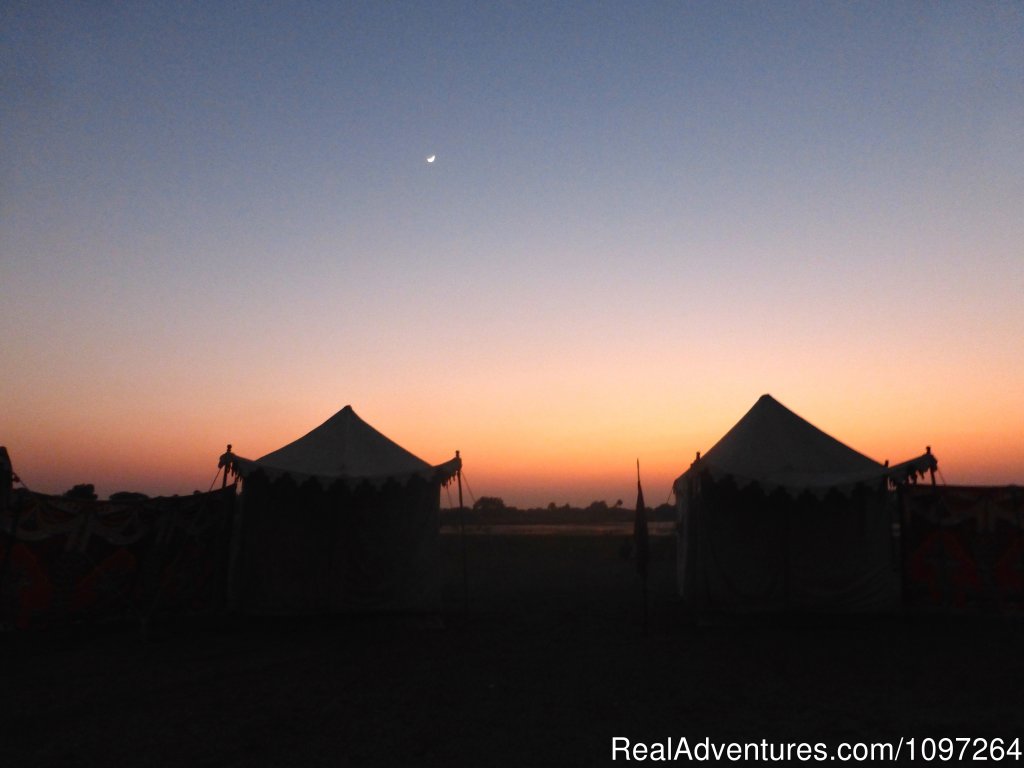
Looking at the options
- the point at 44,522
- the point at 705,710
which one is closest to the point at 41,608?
the point at 44,522

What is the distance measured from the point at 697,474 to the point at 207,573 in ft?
26.6

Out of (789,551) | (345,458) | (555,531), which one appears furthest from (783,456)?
(555,531)

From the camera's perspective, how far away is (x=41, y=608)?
10023mm

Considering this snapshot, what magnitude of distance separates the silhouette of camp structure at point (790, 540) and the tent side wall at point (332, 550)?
4506 mm

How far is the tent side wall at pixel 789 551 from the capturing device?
38.5 ft

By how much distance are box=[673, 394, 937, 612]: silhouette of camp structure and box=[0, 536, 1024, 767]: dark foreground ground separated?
2.24ft

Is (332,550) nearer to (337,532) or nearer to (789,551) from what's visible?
(337,532)

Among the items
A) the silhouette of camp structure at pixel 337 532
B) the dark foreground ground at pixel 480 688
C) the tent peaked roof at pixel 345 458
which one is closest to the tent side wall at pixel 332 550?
the silhouette of camp structure at pixel 337 532

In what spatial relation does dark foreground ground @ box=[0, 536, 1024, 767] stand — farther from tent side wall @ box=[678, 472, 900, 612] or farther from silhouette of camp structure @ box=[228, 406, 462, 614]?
tent side wall @ box=[678, 472, 900, 612]

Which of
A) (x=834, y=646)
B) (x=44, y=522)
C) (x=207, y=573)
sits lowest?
(x=834, y=646)

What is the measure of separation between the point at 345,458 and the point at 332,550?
1.52 m

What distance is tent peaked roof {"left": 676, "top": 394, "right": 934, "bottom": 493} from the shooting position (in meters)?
11.2

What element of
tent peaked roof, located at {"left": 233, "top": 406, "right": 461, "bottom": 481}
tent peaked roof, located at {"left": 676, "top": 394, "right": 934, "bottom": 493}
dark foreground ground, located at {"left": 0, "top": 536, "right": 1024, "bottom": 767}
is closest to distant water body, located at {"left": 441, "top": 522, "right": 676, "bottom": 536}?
tent peaked roof, located at {"left": 233, "top": 406, "right": 461, "bottom": 481}

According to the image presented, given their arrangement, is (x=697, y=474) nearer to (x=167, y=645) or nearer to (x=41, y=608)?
(x=167, y=645)
